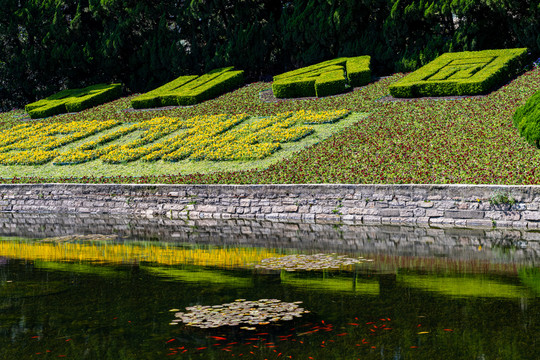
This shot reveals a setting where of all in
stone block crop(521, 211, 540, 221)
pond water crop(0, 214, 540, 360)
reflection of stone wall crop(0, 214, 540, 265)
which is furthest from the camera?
stone block crop(521, 211, 540, 221)

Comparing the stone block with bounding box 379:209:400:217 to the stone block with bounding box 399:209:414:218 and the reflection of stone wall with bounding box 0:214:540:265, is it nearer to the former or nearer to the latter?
the stone block with bounding box 399:209:414:218

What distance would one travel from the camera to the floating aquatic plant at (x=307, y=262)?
37.0 feet

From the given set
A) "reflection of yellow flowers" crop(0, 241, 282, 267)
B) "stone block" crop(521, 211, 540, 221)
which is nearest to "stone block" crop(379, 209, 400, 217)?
"stone block" crop(521, 211, 540, 221)

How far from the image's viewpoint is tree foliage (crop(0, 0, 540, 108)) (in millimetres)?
28719

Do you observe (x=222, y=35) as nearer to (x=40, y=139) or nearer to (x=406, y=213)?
(x=40, y=139)

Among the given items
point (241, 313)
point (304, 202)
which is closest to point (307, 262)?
point (241, 313)

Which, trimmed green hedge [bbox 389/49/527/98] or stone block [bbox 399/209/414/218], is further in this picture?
trimmed green hedge [bbox 389/49/527/98]

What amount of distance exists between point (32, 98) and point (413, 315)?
37.6 m

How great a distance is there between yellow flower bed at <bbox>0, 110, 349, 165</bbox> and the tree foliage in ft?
25.1

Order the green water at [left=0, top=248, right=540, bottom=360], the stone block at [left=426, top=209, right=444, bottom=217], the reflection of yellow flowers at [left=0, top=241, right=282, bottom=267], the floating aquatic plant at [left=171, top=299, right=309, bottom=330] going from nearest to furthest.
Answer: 1. the green water at [left=0, top=248, right=540, bottom=360]
2. the floating aquatic plant at [left=171, top=299, right=309, bottom=330]
3. the reflection of yellow flowers at [left=0, top=241, right=282, bottom=267]
4. the stone block at [left=426, top=209, right=444, bottom=217]

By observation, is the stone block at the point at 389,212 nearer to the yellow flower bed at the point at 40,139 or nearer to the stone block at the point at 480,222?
the stone block at the point at 480,222

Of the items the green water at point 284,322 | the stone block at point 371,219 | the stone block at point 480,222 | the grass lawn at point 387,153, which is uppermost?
the grass lawn at point 387,153

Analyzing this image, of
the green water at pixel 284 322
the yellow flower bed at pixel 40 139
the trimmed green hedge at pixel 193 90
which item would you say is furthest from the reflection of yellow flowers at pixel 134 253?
the trimmed green hedge at pixel 193 90

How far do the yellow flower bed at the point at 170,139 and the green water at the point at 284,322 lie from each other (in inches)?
437
